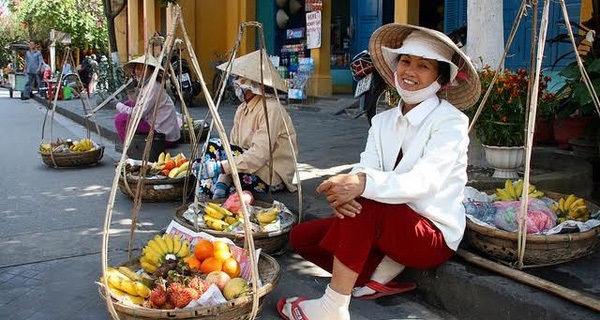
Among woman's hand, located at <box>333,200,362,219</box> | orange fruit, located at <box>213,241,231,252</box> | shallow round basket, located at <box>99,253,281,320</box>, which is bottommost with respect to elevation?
shallow round basket, located at <box>99,253,281,320</box>

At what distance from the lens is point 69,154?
653 centimetres

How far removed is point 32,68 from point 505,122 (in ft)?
60.0

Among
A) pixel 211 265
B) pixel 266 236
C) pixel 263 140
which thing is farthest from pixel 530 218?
pixel 263 140

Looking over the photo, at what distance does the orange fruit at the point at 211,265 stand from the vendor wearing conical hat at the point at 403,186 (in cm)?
37

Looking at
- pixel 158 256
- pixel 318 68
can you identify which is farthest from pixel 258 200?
pixel 318 68

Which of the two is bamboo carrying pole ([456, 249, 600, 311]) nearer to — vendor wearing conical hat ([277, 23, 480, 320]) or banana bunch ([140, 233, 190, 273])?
vendor wearing conical hat ([277, 23, 480, 320])

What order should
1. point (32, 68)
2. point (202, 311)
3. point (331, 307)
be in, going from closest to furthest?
point (202, 311) < point (331, 307) < point (32, 68)

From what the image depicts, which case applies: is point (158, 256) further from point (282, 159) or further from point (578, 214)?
point (578, 214)

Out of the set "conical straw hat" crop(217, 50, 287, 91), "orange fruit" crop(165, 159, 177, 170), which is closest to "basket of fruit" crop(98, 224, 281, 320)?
"conical straw hat" crop(217, 50, 287, 91)

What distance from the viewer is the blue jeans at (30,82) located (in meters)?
19.8

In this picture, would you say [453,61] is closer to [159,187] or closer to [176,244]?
[176,244]

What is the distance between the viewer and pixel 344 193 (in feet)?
8.25

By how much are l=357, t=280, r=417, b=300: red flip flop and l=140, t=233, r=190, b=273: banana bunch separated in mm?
917

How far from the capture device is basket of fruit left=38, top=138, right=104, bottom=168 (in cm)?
654
